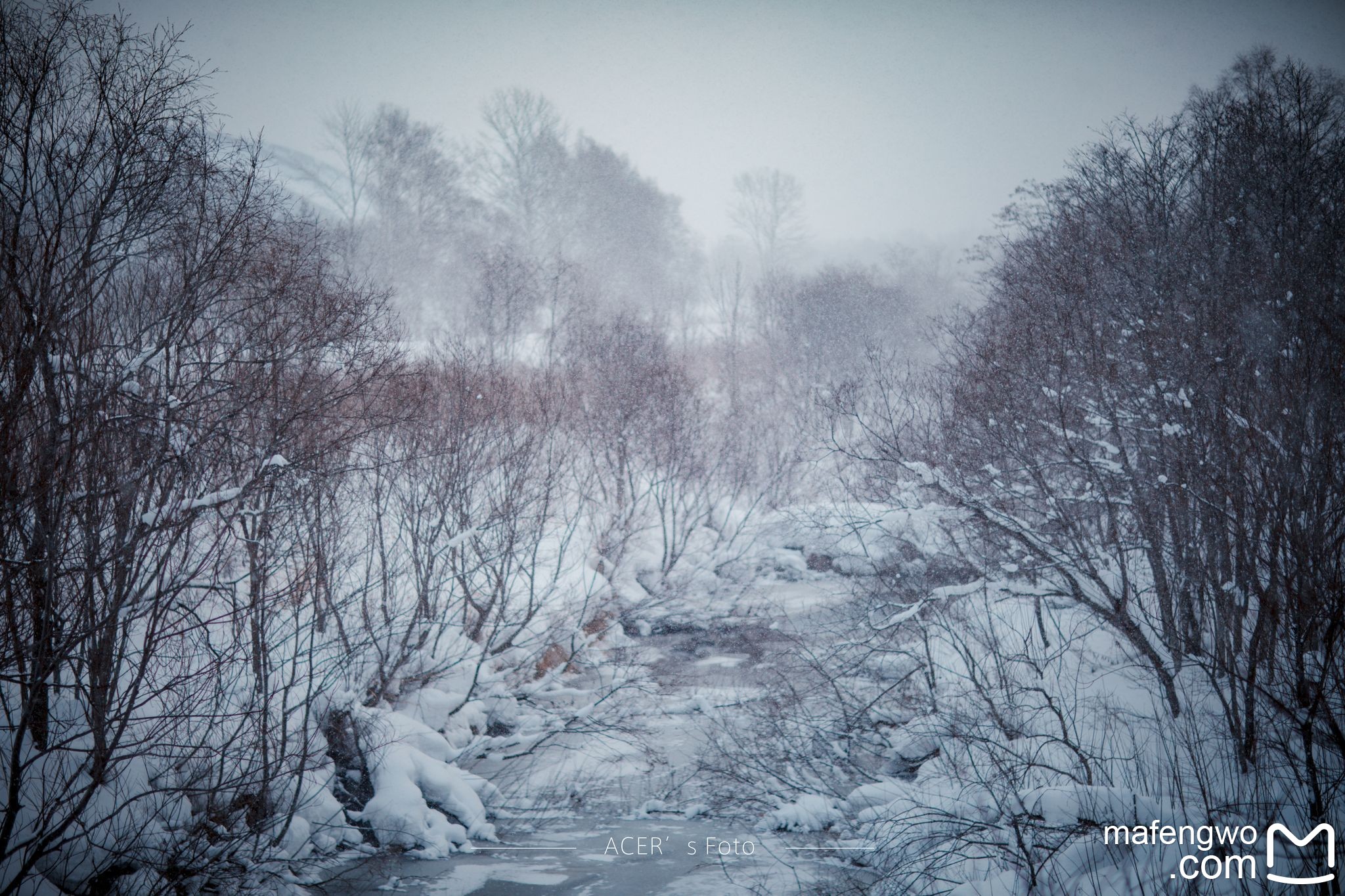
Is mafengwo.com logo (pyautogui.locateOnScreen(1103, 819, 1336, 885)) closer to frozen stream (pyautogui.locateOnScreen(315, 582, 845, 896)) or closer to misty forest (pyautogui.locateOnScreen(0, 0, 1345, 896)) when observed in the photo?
misty forest (pyautogui.locateOnScreen(0, 0, 1345, 896))

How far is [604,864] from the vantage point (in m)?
6.77

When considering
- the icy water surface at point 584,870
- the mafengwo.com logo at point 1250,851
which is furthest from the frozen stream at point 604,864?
the mafengwo.com logo at point 1250,851

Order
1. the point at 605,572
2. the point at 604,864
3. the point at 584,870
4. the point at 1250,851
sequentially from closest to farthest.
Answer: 1. the point at 1250,851
2. the point at 584,870
3. the point at 604,864
4. the point at 605,572

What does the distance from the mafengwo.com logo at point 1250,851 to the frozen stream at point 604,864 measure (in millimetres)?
3232

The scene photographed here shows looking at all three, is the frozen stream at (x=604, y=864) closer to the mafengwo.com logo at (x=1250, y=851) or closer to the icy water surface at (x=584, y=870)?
the icy water surface at (x=584, y=870)

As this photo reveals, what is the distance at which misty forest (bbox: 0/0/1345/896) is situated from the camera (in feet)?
15.5

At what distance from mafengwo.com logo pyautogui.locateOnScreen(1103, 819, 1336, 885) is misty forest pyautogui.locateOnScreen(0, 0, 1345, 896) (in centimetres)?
6

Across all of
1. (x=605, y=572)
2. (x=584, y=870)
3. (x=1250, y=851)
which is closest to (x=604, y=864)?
(x=584, y=870)

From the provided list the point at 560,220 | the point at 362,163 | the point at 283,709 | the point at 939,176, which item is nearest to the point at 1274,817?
the point at 283,709

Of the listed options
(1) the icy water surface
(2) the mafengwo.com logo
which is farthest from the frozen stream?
(2) the mafengwo.com logo

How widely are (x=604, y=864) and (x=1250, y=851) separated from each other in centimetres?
540

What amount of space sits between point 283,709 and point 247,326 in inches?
173

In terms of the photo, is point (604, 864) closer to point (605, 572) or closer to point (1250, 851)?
point (1250, 851)

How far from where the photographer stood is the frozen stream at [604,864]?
6266 mm
